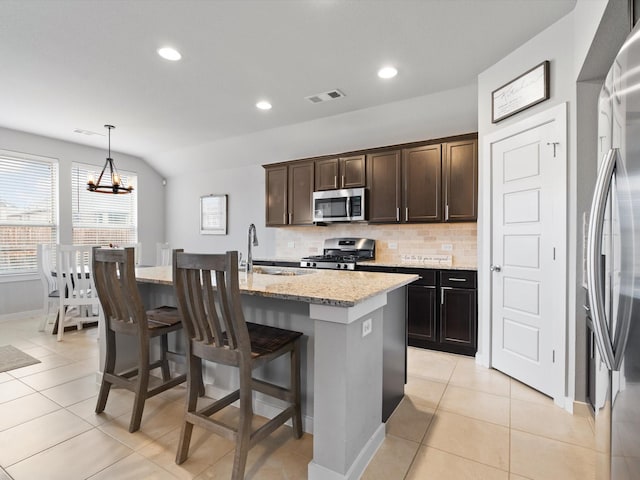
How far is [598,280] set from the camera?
1024mm

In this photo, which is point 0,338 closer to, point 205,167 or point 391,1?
point 205,167

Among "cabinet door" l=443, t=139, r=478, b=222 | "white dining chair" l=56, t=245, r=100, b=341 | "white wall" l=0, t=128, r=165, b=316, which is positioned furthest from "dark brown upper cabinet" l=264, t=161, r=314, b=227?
"white wall" l=0, t=128, r=165, b=316

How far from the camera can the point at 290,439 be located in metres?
2.00

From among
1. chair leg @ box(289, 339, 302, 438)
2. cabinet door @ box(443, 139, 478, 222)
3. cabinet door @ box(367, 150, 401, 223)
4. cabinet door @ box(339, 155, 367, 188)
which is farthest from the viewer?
cabinet door @ box(339, 155, 367, 188)

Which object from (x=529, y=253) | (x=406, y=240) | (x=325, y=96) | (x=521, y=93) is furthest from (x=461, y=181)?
(x=325, y=96)

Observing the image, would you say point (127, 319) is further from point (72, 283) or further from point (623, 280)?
point (72, 283)

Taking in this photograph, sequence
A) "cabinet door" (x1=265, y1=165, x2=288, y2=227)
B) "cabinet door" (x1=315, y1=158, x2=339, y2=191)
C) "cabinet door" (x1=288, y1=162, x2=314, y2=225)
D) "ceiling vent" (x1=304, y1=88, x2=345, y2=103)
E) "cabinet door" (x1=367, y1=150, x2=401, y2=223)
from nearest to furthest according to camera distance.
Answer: "ceiling vent" (x1=304, y1=88, x2=345, y2=103) → "cabinet door" (x1=367, y1=150, x2=401, y2=223) → "cabinet door" (x1=315, y1=158, x2=339, y2=191) → "cabinet door" (x1=288, y1=162, x2=314, y2=225) → "cabinet door" (x1=265, y1=165, x2=288, y2=227)

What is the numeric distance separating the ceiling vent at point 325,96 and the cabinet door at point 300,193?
1195 millimetres

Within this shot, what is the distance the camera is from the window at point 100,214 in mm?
5539

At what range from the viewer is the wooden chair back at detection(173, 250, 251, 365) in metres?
1.58

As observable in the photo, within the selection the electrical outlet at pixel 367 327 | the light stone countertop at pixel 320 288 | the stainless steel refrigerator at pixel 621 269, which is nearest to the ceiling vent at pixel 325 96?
the light stone countertop at pixel 320 288

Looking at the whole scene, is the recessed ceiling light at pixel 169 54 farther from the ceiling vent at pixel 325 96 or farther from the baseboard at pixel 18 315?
the baseboard at pixel 18 315

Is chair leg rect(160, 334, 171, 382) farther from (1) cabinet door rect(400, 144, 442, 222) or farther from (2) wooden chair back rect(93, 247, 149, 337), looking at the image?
(1) cabinet door rect(400, 144, 442, 222)

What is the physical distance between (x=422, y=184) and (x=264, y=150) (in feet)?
8.33
